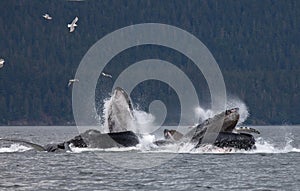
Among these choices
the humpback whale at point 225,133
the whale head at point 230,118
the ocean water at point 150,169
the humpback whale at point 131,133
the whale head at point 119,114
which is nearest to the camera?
the ocean water at point 150,169

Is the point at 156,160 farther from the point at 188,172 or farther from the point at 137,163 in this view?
the point at 188,172

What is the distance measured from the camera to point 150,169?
62.0 metres

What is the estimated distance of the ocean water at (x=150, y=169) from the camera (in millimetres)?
51875

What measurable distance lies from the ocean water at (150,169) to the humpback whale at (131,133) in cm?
79

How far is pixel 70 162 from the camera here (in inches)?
2613

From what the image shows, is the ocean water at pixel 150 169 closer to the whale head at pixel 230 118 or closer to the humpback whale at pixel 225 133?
the humpback whale at pixel 225 133

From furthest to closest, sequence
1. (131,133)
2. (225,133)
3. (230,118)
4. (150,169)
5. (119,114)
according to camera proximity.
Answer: (119,114), (131,133), (230,118), (225,133), (150,169)

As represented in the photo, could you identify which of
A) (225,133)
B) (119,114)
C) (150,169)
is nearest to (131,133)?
(119,114)

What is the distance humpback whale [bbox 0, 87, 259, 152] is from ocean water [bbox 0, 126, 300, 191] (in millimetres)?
785

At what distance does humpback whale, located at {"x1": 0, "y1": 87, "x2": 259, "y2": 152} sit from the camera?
67500 mm

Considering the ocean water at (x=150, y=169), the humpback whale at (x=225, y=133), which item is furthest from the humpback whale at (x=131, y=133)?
the ocean water at (x=150, y=169)

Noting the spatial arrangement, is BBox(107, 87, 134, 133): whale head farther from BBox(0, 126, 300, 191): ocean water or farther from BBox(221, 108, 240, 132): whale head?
BBox(221, 108, 240, 132): whale head

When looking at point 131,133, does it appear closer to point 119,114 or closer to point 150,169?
point 119,114

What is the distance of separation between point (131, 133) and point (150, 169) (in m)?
10.0
